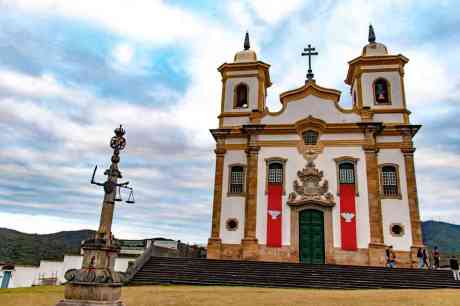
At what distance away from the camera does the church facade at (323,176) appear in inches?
733

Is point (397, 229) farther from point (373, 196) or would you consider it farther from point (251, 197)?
point (251, 197)

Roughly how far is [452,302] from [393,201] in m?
10.7

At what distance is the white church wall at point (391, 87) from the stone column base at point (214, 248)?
11.3 meters

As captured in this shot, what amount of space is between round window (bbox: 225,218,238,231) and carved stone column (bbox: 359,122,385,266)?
6646mm

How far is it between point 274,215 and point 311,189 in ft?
7.64

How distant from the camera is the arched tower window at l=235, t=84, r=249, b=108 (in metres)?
23.2

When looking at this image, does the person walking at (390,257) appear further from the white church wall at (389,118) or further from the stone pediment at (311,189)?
the white church wall at (389,118)

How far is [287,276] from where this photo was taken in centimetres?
1459

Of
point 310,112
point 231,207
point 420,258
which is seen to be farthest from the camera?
point 310,112

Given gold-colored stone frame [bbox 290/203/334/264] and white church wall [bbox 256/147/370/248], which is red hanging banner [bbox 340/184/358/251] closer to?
white church wall [bbox 256/147/370/248]

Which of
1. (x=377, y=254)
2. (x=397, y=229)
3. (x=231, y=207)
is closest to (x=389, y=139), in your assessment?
(x=397, y=229)

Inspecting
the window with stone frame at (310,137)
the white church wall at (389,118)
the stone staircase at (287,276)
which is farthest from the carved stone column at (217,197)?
the white church wall at (389,118)

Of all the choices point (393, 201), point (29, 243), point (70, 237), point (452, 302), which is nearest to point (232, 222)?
point (393, 201)

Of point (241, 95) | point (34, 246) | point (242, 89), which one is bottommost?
point (34, 246)
